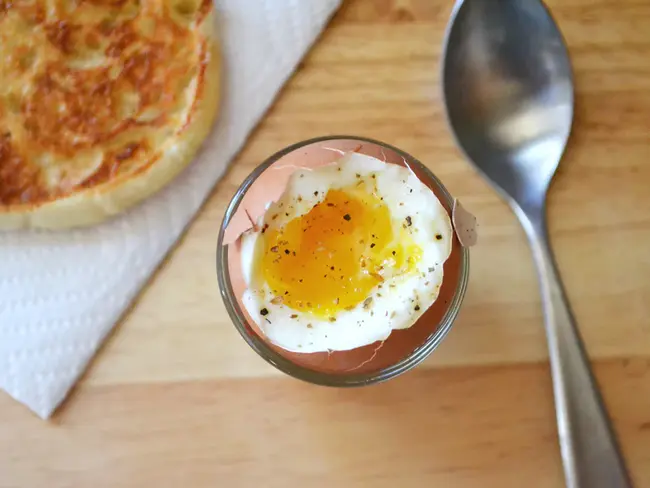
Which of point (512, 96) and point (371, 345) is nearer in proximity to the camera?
point (371, 345)

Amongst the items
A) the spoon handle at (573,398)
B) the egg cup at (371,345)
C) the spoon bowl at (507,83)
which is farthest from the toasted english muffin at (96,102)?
the spoon handle at (573,398)

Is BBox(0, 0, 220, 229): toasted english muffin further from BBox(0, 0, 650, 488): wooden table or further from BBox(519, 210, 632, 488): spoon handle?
BBox(519, 210, 632, 488): spoon handle

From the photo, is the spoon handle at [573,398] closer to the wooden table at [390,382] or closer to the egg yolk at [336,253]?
the wooden table at [390,382]

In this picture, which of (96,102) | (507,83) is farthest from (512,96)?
(96,102)

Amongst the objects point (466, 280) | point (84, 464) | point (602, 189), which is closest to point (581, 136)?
point (602, 189)

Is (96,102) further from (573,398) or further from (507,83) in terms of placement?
(573,398)

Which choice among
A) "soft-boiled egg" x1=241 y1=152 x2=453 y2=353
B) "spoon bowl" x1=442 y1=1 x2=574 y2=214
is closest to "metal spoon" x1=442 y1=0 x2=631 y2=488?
"spoon bowl" x1=442 y1=1 x2=574 y2=214
